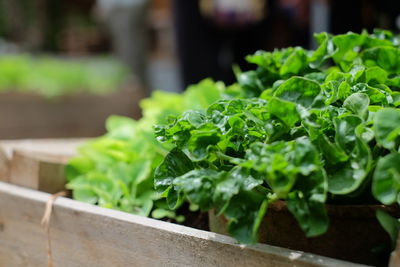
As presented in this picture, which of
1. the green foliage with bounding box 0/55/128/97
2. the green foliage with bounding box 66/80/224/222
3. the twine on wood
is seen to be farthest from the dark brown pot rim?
the green foliage with bounding box 0/55/128/97

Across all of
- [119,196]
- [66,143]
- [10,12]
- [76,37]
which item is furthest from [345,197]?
[76,37]

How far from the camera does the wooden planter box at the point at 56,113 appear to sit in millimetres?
3076

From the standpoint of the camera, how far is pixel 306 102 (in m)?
0.61

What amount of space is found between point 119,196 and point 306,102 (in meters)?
0.42

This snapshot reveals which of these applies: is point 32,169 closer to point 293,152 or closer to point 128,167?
point 128,167

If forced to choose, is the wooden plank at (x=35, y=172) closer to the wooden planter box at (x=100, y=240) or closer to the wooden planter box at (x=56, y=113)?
the wooden planter box at (x=100, y=240)

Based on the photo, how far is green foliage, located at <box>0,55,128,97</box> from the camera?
3.30 m

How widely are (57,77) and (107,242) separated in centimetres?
291

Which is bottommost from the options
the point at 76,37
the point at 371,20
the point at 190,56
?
the point at 76,37

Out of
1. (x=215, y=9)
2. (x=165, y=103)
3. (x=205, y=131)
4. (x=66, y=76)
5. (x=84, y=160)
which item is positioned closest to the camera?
(x=205, y=131)

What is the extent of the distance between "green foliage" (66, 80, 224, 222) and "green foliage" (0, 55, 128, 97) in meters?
2.36

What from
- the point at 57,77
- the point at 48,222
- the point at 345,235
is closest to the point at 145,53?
the point at 57,77

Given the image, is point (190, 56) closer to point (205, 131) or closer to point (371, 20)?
point (371, 20)

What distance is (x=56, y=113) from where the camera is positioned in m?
3.24
